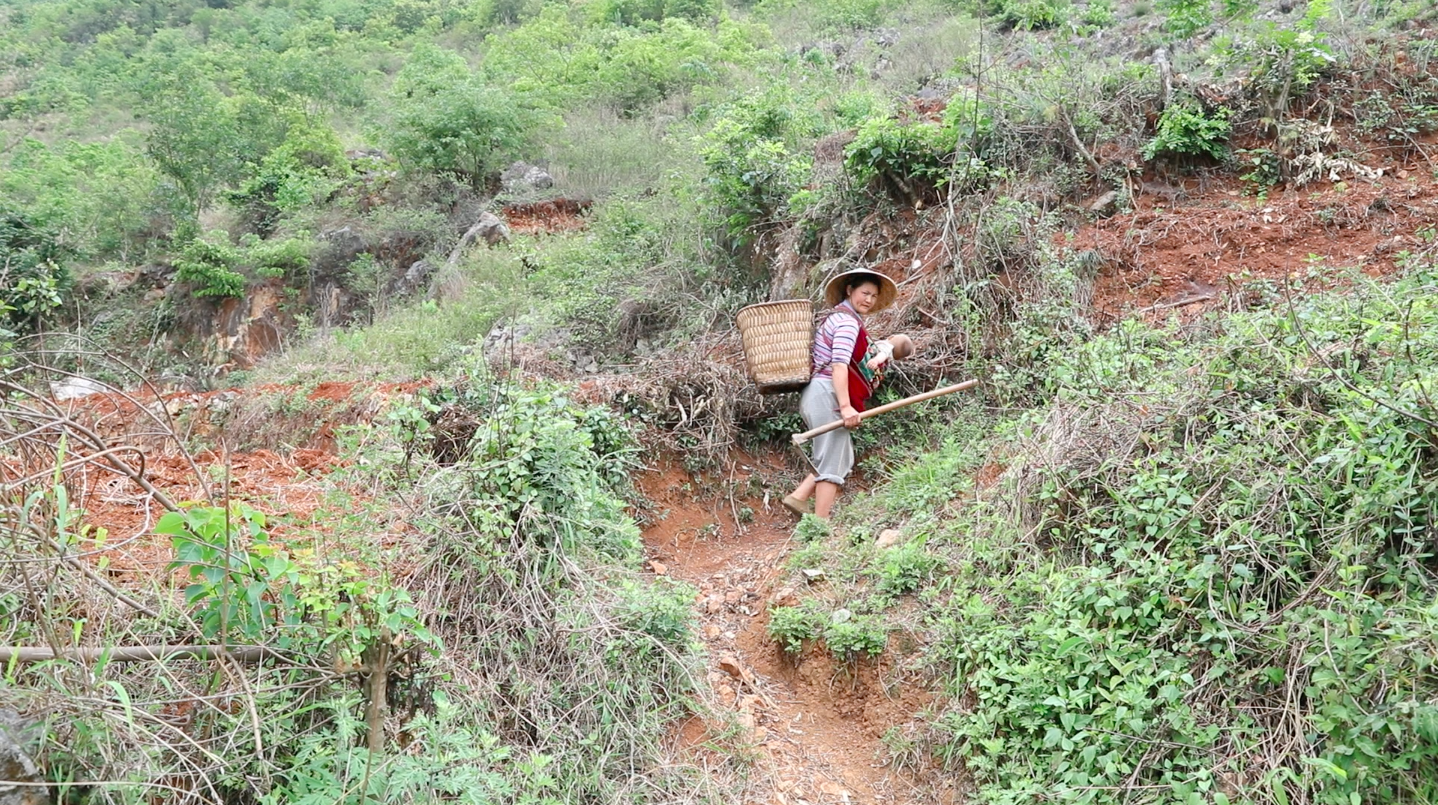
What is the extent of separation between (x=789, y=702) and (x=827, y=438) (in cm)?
171

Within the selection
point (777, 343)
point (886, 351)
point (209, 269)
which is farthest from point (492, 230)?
point (886, 351)

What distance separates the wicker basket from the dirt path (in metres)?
1.04

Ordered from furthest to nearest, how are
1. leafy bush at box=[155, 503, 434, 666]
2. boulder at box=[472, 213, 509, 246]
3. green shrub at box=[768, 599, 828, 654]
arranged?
boulder at box=[472, 213, 509, 246], green shrub at box=[768, 599, 828, 654], leafy bush at box=[155, 503, 434, 666]

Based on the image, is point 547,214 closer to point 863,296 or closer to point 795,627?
point 863,296

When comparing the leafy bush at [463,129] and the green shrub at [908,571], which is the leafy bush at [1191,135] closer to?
the green shrub at [908,571]

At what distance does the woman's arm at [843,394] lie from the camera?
491 centimetres

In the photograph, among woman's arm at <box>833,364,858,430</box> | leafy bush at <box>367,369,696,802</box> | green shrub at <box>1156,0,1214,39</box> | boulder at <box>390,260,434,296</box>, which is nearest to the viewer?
leafy bush at <box>367,369,696,802</box>

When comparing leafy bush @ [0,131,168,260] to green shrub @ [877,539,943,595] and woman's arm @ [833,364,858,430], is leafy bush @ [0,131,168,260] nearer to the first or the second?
woman's arm @ [833,364,858,430]

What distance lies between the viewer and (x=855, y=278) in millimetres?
5383

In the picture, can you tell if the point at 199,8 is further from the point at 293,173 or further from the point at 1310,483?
the point at 1310,483

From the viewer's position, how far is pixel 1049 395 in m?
4.78

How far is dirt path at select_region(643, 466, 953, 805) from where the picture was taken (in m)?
3.35

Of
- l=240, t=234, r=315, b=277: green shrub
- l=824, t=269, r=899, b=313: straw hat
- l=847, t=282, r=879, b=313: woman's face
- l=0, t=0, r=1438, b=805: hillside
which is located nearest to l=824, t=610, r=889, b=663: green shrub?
l=0, t=0, r=1438, b=805: hillside

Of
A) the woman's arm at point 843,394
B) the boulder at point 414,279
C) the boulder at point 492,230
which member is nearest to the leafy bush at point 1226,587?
the woman's arm at point 843,394
